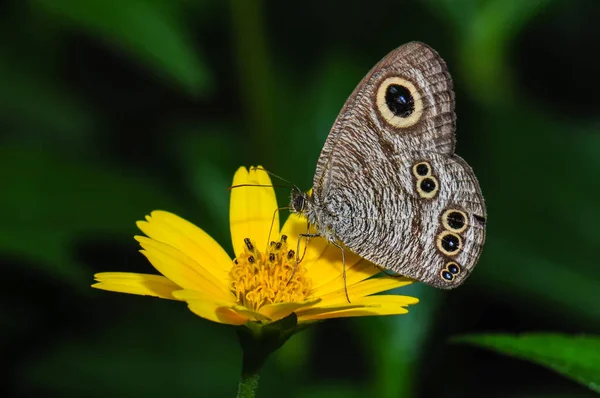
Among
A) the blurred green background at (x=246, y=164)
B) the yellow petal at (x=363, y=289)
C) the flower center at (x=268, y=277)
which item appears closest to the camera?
the yellow petal at (x=363, y=289)

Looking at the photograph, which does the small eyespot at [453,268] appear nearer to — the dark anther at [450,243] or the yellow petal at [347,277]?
the dark anther at [450,243]

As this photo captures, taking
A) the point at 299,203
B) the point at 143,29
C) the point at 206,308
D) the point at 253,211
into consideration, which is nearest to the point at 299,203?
the point at 299,203

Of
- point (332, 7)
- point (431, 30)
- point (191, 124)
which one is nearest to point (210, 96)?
point (191, 124)

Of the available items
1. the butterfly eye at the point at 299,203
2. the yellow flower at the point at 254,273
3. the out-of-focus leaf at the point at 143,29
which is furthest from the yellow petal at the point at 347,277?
the out-of-focus leaf at the point at 143,29
